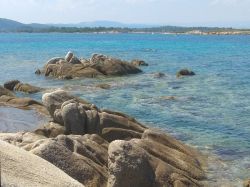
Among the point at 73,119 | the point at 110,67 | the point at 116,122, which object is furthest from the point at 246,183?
the point at 110,67

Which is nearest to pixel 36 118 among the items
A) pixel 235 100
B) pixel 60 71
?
pixel 235 100

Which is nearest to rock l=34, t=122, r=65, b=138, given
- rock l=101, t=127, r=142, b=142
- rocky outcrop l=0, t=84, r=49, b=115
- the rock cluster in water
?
the rock cluster in water

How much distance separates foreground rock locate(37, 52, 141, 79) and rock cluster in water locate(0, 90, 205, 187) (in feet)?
114

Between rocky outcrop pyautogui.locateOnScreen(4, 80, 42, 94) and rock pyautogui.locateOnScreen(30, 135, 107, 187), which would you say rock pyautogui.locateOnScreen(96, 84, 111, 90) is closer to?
rocky outcrop pyautogui.locateOnScreen(4, 80, 42, 94)

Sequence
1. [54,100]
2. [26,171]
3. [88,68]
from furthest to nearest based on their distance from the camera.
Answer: [88,68]
[54,100]
[26,171]

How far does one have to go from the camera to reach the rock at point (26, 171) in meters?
10.3

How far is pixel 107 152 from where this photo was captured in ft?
65.2

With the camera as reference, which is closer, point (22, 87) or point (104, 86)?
point (22, 87)

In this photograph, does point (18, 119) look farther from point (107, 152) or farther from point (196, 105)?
point (196, 105)

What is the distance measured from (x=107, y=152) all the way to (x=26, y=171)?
30.1 feet

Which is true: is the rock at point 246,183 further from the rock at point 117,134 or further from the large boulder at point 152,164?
the rock at point 117,134

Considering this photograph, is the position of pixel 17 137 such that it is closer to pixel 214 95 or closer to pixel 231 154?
pixel 231 154

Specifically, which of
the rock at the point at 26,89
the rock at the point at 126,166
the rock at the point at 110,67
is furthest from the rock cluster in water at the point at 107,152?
the rock at the point at 110,67

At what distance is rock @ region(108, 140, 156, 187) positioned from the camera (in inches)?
655
